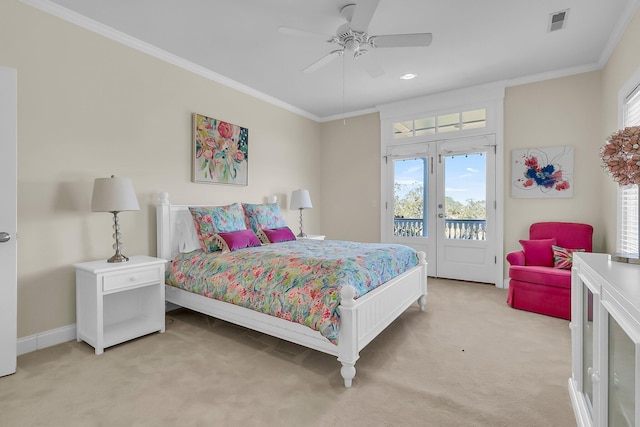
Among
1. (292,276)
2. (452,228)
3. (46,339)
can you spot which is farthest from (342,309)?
(452,228)

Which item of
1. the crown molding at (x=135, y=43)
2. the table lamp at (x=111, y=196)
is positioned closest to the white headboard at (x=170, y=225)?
the table lamp at (x=111, y=196)

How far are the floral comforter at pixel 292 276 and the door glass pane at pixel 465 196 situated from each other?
180 centimetres

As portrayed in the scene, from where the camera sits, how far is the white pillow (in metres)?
3.38

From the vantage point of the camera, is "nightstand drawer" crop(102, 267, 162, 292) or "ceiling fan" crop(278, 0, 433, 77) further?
"nightstand drawer" crop(102, 267, 162, 292)

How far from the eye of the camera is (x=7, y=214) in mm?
2061

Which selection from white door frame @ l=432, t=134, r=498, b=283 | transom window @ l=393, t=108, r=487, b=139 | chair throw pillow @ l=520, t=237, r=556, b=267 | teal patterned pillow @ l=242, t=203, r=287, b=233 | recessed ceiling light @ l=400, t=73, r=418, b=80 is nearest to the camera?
chair throw pillow @ l=520, t=237, r=556, b=267

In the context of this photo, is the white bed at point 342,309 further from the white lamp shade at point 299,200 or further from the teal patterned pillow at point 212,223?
the white lamp shade at point 299,200

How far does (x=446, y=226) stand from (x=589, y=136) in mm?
1950

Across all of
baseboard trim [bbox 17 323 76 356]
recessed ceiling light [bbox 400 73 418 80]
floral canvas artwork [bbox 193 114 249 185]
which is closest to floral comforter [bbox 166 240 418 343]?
baseboard trim [bbox 17 323 76 356]

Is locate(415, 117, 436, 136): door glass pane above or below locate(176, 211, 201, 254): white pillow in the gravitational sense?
above

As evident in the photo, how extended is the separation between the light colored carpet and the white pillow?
0.85 m

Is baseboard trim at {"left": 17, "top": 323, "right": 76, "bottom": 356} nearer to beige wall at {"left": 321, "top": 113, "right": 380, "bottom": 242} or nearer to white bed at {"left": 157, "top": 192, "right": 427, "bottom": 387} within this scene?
white bed at {"left": 157, "top": 192, "right": 427, "bottom": 387}

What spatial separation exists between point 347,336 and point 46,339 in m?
2.42

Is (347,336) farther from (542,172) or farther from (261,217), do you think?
(542,172)
